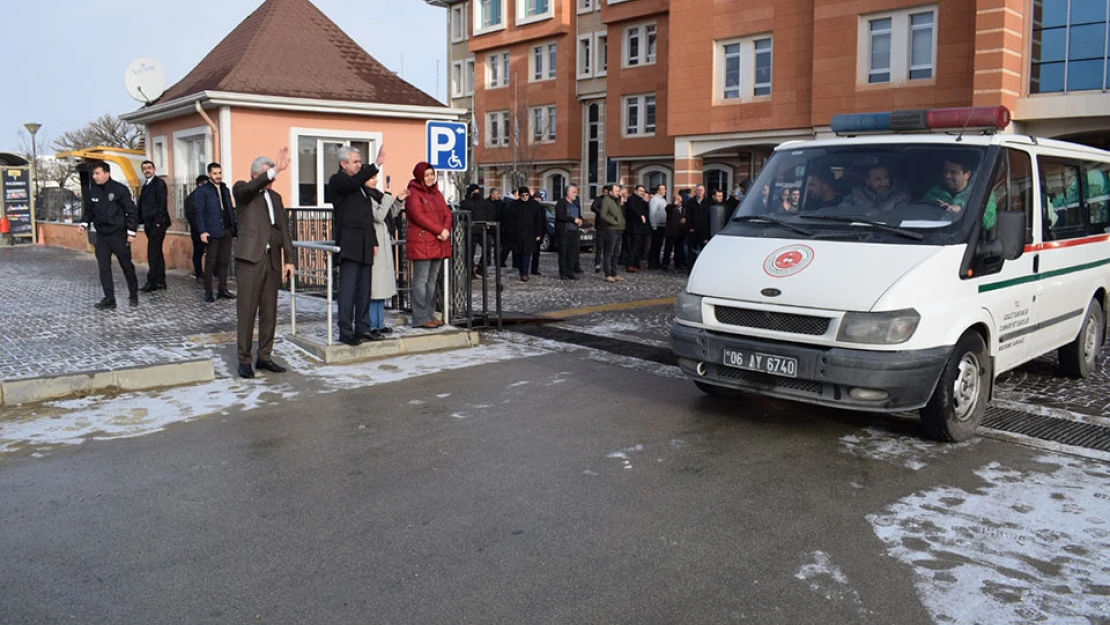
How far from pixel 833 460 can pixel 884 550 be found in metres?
1.57

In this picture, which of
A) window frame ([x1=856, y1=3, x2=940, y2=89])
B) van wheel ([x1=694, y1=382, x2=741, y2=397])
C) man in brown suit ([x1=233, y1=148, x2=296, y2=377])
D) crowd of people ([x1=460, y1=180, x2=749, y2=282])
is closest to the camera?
van wheel ([x1=694, y1=382, x2=741, y2=397])

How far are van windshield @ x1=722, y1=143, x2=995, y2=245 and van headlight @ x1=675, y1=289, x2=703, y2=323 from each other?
27.7 inches

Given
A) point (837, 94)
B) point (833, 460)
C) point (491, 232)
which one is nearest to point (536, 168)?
point (837, 94)

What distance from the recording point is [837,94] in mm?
27000

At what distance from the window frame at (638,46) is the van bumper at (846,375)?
1403 inches

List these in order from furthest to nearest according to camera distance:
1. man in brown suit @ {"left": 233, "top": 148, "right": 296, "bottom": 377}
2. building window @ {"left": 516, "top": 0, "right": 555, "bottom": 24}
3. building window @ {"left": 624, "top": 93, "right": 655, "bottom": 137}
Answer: building window @ {"left": 516, "top": 0, "right": 555, "bottom": 24}, building window @ {"left": 624, "top": 93, "right": 655, "bottom": 137}, man in brown suit @ {"left": 233, "top": 148, "right": 296, "bottom": 377}

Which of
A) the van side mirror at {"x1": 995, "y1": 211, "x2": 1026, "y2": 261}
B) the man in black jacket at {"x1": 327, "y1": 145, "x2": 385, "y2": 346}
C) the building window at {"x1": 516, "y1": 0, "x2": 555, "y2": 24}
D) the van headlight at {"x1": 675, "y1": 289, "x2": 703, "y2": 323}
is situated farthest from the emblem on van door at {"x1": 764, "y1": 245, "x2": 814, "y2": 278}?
the building window at {"x1": 516, "y1": 0, "x2": 555, "y2": 24}

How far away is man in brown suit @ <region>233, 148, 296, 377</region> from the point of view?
8453 millimetres

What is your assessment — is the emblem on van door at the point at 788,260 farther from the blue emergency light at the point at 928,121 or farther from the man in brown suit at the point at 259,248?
the man in brown suit at the point at 259,248

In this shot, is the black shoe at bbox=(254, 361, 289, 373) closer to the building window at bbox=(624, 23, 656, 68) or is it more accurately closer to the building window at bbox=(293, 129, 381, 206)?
the building window at bbox=(293, 129, 381, 206)

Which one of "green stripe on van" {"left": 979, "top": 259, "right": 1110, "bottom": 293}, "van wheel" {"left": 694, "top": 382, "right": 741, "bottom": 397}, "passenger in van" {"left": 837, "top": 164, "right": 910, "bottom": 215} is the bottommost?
"van wheel" {"left": 694, "top": 382, "right": 741, "bottom": 397}

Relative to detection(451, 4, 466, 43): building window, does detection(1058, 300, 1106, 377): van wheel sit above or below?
below

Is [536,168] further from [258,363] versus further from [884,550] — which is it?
[884,550]

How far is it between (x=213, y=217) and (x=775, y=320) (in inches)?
390
